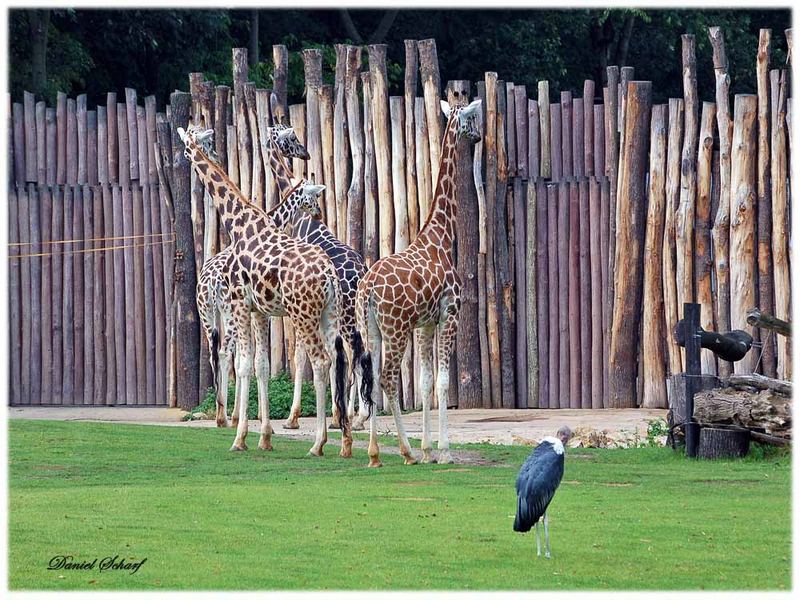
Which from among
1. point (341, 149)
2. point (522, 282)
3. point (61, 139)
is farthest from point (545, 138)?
point (61, 139)

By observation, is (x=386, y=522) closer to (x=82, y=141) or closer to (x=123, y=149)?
(x=123, y=149)

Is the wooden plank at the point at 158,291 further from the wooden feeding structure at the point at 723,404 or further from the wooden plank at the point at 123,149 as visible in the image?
the wooden feeding structure at the point at 723,404

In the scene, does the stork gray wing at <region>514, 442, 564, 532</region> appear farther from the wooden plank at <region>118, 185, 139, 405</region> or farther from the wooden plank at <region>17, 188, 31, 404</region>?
the wooden plank at <region>17, 188, 31, 404</region>

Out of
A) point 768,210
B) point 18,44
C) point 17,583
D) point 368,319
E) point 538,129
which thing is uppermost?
point 18,44

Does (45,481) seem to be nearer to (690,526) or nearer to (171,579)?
(171,579)

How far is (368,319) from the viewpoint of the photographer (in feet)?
34.3

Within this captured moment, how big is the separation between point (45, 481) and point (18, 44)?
36.8 feet

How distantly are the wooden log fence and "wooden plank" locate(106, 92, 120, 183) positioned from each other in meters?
0.03

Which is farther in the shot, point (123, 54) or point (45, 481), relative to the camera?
point (123, 54)

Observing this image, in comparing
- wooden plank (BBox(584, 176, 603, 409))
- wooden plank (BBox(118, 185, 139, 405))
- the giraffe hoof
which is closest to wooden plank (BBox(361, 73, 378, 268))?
wooden plank (BBox(584, 176, 603, 409))

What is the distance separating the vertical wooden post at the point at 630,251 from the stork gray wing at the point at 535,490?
7.29 meters

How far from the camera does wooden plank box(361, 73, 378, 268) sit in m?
15.3

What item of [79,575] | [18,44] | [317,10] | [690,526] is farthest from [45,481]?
[317,10]

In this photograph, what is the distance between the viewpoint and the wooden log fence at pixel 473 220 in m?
13.9
